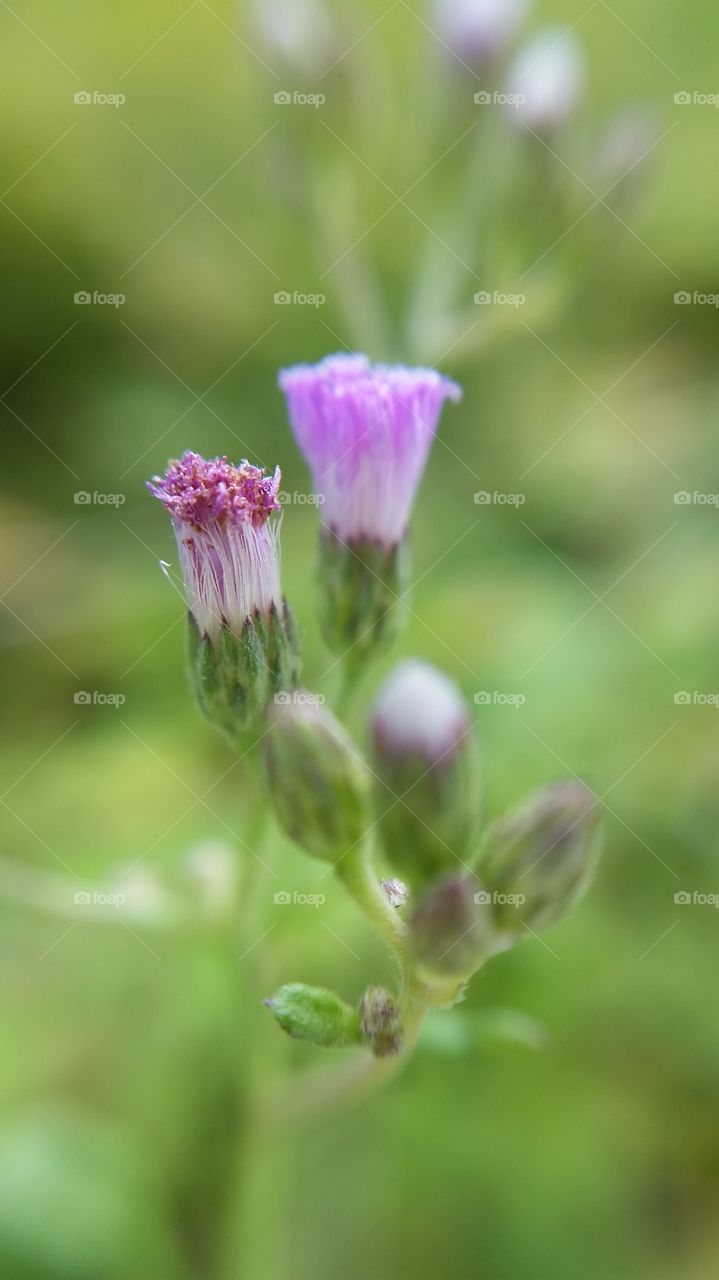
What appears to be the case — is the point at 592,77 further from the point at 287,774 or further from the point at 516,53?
the point at 287,774

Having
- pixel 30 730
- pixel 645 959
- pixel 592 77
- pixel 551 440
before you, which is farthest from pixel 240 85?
pixel 645 959

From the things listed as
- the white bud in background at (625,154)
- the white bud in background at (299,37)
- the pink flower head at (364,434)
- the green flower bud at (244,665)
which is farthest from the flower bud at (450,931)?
the white bud in background at (299,37)

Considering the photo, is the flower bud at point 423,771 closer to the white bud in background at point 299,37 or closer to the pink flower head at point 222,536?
the pink flower head at point 222,536

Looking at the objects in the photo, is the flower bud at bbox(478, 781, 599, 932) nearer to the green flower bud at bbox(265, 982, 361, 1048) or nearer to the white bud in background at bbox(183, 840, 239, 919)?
the green flower bud at bbox(265, 982, 361, 1048)

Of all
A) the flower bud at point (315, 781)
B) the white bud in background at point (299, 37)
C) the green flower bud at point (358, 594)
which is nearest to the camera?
the flower bud at point (315, 781)

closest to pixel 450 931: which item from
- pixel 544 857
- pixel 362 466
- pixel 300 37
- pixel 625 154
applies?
pixel 544 857

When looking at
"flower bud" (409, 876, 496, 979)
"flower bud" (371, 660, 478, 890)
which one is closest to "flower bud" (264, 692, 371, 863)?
"flower bud" (371, 660, 478, 890)
